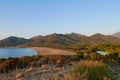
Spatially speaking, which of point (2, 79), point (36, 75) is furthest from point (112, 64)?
point (2, 79)

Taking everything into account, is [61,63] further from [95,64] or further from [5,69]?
[95,64]

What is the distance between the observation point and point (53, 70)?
1348 centimetres

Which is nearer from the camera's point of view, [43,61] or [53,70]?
[53,70]

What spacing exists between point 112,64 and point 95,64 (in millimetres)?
6165

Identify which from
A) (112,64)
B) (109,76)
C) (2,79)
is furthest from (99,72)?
(112,64)

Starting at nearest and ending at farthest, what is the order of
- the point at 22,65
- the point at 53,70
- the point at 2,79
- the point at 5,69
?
the point at 2,79 < the point at 53,70 < the point at 5,69 < the point at 22,65

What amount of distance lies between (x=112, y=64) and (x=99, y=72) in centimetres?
641

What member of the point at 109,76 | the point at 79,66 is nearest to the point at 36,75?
the point at 79,66

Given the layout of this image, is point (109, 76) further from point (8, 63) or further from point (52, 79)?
point (8, 63)

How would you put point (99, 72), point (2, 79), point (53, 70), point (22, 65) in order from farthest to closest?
point (22, 65)
point (53, 70)
point (2, 79)
point (99, 72)

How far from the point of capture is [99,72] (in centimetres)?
1048

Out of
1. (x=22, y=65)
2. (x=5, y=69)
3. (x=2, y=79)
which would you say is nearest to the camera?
(x=2, y=79)

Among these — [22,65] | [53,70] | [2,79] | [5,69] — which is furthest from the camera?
[22,65]

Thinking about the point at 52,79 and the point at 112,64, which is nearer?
the point at 52,79
